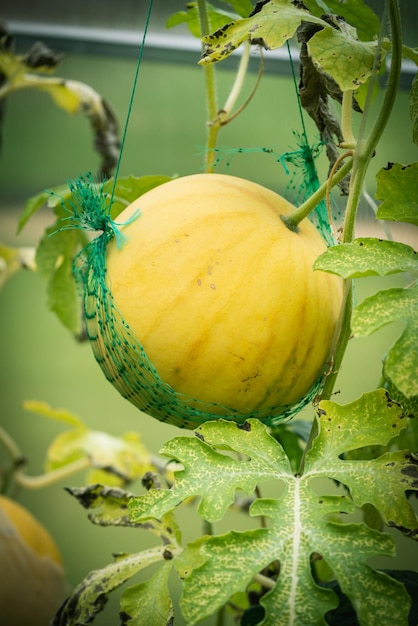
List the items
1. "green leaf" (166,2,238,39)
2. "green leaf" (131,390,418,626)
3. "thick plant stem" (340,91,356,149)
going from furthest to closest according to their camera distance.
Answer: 1. "green leaf" (166,2,238,39)
2. "thick plant stem" (340,91,356,149)
3. "green leaf" (131,390,418,626)

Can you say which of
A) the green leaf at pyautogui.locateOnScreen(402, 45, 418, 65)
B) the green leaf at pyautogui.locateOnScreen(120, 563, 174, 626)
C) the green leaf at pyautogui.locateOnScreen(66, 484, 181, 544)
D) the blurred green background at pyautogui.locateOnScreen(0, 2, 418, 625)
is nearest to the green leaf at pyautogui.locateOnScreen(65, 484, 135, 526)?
the green leaf at pyautogui.locateOnScreen(66, 484, 181, 544)

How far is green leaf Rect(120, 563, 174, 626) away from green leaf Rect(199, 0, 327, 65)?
1.78ft

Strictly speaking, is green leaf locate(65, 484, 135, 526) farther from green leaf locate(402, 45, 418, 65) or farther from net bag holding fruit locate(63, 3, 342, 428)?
green leaf locate(402, 45, 418, 65)

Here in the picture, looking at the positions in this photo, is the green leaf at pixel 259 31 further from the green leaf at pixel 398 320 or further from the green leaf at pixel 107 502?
the green leaf at pixel 107 502

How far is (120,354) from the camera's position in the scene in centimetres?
79

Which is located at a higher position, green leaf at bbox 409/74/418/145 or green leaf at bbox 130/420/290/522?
green leaf at bbox 409/74/418/145

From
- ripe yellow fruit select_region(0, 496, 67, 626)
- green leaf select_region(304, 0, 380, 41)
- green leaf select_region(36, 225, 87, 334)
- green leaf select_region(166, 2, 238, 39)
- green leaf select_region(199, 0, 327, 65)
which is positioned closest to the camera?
green leaf select_region(199, 0, 327, 65)

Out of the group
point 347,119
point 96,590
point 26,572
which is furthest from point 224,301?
point 26,572

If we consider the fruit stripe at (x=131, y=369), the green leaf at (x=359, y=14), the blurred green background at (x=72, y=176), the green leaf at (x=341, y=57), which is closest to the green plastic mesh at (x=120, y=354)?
the fruit stripe at (x=131, y=369)

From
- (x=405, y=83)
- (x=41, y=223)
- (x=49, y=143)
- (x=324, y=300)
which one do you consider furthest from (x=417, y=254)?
(x=49, y=143)

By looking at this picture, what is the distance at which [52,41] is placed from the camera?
2002 millimetres

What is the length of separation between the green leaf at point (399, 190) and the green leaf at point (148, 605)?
45cm

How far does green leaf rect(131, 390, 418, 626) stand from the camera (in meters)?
0.59

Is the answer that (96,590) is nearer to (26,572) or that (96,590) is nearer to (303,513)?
(303,513)
